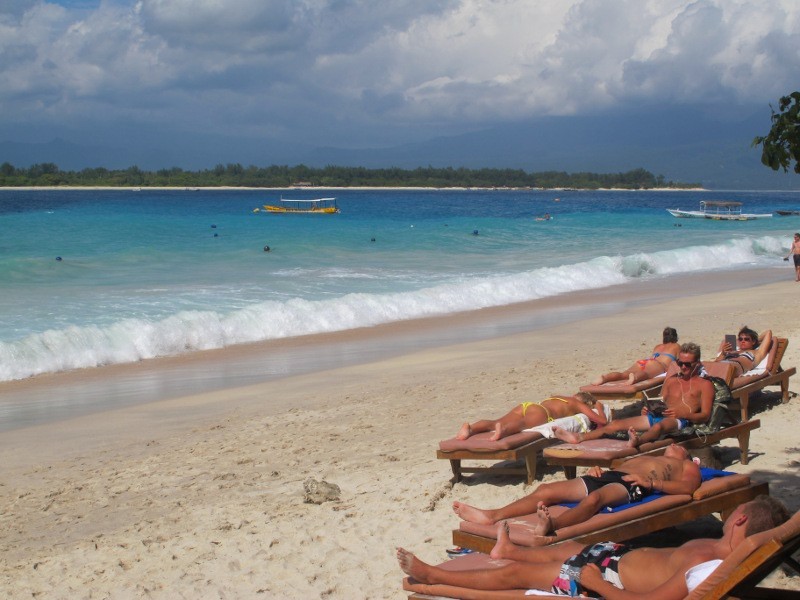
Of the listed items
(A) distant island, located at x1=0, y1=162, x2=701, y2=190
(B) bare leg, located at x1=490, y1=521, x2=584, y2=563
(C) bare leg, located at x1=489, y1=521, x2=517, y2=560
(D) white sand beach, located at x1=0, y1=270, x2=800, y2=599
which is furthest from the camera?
(A) distant island, located at x1=0, y1=162, x2=701, y2=190

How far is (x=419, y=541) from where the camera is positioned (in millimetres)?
5582

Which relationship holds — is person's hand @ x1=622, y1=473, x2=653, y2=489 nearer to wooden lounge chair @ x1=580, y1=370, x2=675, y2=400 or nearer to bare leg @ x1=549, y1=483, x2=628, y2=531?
bare leg @ x1=549, y1=483, x2=628, y2=531

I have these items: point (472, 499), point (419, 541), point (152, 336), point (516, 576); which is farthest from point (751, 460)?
point (152, 336)

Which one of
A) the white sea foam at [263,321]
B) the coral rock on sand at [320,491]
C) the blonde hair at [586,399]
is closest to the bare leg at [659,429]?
the blonde hair at [586,399]

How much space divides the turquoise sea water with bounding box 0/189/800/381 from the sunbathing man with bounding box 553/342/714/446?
9022mm

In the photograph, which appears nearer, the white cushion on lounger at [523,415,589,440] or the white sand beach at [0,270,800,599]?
the white sand beach at [0,270,800,599]

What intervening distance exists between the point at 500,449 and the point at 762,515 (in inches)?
105

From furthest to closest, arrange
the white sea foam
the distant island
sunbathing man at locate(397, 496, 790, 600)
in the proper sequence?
the distant island, the white sea foam, sunbathing man at locate(397, 496, 790, 600)

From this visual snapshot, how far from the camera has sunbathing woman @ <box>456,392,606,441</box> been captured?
662 centimetres

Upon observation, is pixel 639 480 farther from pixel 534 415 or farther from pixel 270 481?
pixel 270 481

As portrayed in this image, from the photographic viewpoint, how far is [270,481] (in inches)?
274

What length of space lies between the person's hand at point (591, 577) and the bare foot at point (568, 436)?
243 centimetres

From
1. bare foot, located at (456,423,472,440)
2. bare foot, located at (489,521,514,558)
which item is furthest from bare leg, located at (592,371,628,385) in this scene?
bare foot, located at (489,521,514,558)

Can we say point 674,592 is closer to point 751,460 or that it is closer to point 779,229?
point 751,460
